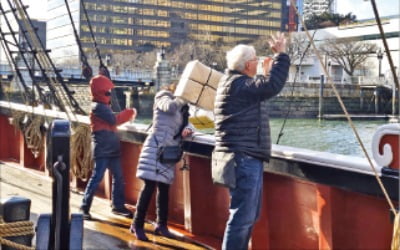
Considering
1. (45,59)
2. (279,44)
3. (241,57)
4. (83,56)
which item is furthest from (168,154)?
(45,59)

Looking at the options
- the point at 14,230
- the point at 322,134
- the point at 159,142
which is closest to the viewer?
the point at 14,230

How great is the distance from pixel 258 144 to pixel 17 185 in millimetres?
3106

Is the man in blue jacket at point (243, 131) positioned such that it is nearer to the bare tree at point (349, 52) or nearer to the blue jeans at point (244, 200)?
the blue jeans at point (244, 200)

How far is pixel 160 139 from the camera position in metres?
3.21

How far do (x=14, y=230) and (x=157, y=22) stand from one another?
419 centimetres

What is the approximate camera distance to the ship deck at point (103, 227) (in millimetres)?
3195

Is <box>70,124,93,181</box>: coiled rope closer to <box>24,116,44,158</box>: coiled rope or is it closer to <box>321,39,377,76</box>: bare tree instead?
<box>24,116,44,158</box>: coiled rope

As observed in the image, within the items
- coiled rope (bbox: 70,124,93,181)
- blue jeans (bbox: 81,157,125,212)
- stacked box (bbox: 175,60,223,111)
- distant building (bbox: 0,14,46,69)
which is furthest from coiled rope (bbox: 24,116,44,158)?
stacked box (bbox: 175,60,223,111)

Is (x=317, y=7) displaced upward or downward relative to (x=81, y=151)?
upward

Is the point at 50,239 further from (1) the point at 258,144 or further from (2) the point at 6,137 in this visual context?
(2) the point at 6,137

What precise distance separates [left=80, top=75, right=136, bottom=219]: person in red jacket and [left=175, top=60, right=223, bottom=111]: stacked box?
922mm

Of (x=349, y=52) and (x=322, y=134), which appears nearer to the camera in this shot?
(x=349, y=52)

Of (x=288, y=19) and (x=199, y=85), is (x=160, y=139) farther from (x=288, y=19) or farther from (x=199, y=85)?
(x=288, y=19)

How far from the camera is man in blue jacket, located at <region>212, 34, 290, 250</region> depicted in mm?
2355
